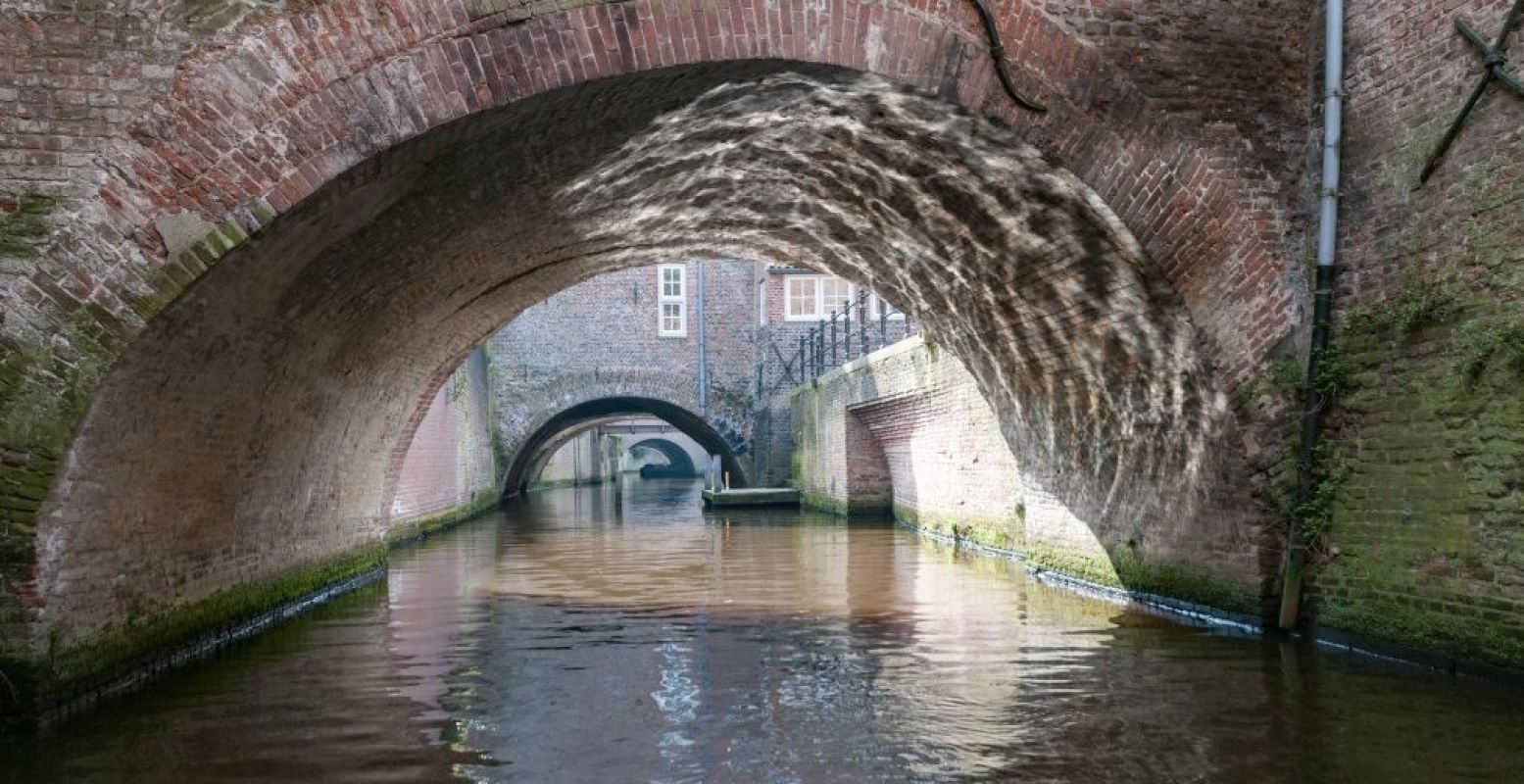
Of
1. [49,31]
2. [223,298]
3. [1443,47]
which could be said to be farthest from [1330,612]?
[49,31]

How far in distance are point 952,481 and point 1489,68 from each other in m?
10.0

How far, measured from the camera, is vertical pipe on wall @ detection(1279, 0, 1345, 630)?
7.34 meters

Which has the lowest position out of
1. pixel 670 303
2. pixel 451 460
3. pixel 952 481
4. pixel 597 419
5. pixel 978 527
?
pixel 978 527

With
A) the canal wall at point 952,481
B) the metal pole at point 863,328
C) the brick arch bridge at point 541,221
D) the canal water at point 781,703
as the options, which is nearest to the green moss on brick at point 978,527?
the canal wall at point 952,481

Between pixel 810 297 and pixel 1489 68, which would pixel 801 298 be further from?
pixel 1489 68

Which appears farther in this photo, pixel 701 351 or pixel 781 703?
pixel 701 351

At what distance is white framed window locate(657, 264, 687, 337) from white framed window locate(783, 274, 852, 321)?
2.14 meters

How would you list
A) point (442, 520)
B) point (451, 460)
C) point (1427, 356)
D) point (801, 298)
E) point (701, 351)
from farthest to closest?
point (801, 298), point (701, 351), point (451, 460), point (442, 520), point (1427, 356)

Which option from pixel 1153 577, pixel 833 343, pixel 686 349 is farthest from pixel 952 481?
pixel 686 349

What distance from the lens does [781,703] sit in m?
6.27

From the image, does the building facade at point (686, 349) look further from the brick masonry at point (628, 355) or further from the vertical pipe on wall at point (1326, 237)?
the vertical pipe on wall at point (1326, 237)

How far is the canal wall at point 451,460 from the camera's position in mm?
16984

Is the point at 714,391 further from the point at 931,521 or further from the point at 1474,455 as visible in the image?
the point at 1474,455

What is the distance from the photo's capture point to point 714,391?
2614 cm
